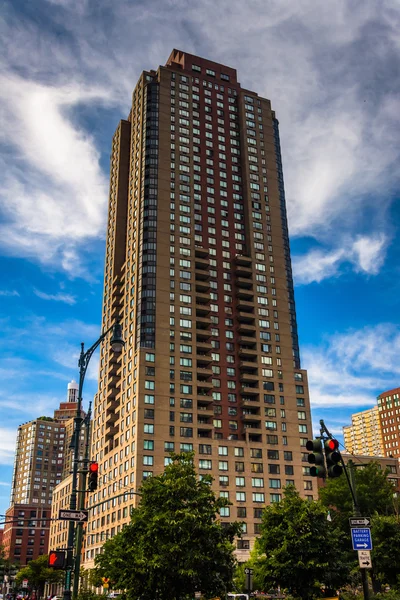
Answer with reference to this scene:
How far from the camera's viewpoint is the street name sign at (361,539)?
910 inches

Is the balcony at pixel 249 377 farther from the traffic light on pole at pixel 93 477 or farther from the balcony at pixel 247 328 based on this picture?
the traffic light on pole at pixel 93 477

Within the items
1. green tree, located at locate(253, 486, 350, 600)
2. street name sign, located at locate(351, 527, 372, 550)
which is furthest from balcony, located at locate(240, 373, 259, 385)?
street name sign, located at locate(351, 527, 372, 550)

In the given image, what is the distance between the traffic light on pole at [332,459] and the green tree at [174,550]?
2087cm

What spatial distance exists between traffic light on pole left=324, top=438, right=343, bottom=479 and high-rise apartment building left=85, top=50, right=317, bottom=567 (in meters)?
81.5

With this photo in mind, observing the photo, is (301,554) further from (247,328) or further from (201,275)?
(201,275)

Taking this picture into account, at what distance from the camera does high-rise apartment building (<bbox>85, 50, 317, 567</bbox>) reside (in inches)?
4176

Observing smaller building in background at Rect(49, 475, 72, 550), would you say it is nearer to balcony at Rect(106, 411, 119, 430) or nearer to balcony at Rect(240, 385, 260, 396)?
balcony at Rect(106, 411, 119, 430)

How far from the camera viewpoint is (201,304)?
119 meters

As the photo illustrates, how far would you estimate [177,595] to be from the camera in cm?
3706

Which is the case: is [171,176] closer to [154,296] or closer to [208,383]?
[154,296]

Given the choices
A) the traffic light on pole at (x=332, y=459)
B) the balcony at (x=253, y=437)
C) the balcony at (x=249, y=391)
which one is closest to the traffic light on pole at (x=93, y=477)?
the traffic light on pole at (x=332, y=459)

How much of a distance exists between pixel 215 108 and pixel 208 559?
390ft

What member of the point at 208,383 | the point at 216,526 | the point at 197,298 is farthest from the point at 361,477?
the point at 216,526

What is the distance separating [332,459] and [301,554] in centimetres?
2929
